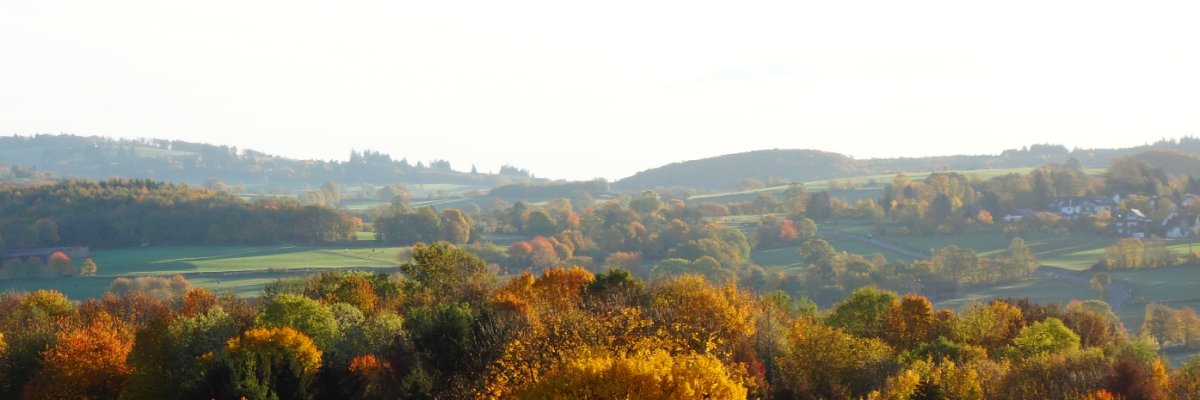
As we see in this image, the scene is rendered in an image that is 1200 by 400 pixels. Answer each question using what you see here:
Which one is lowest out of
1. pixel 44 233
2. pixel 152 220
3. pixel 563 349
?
pixel 44 233

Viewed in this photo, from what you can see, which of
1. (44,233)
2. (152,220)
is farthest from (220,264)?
(44,233)

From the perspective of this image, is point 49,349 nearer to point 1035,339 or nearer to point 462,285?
point 462,285

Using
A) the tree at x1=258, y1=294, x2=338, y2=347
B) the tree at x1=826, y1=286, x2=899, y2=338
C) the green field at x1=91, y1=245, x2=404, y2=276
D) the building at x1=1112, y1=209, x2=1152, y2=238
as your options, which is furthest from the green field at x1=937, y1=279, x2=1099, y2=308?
the tree at x1=258, y1=294, x2=338, y2=347

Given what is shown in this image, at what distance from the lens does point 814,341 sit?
58.4m

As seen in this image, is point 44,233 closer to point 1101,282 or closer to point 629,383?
point 1101,282

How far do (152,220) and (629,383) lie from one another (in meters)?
150

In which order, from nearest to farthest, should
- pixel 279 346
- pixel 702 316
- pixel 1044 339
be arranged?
pixel 279 346 → pixel 702 316 → pixel 1044 339

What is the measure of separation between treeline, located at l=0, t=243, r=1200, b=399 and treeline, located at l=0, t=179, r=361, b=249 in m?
90.1

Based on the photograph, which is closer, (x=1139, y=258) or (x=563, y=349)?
(x=563, y=349)

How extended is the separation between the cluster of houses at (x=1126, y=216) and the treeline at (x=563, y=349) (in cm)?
9816

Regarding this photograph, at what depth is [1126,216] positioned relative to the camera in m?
175

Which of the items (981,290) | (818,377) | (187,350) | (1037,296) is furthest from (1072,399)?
(981,290)

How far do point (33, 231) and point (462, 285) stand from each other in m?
108

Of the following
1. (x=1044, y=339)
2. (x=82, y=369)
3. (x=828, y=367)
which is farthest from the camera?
(x=1044, y=339)
